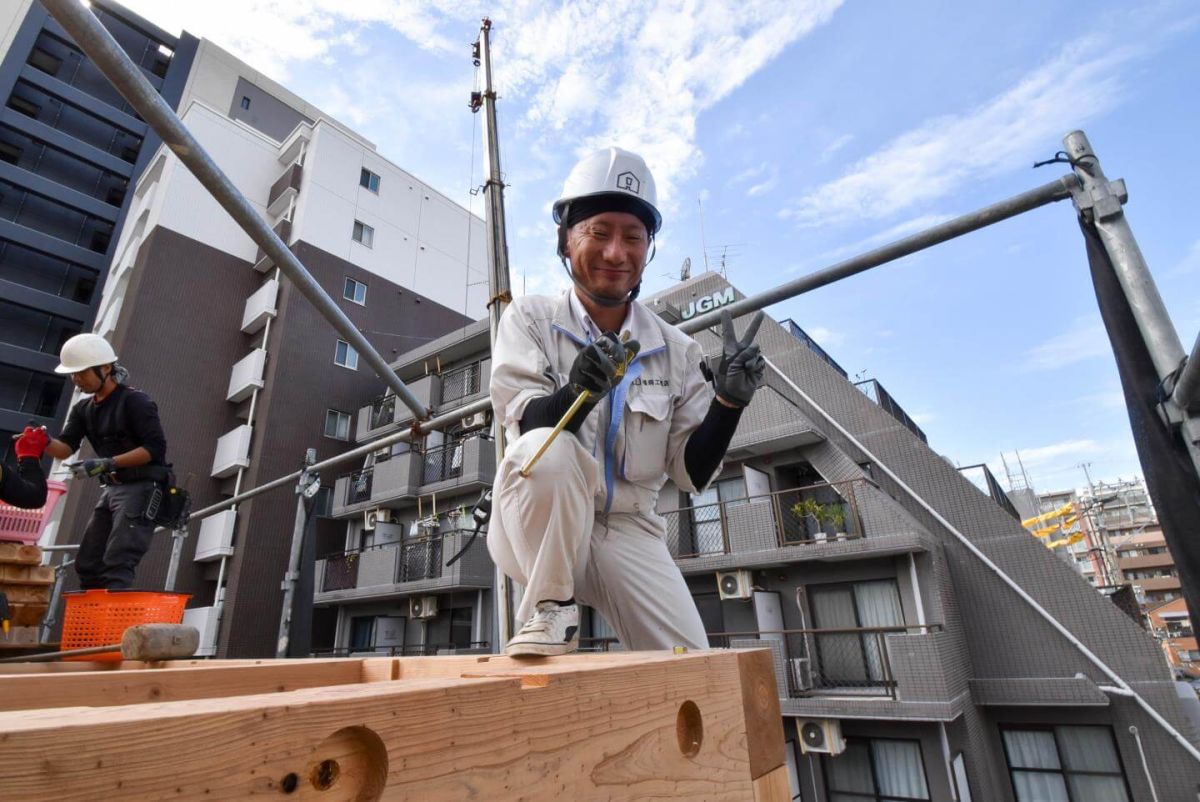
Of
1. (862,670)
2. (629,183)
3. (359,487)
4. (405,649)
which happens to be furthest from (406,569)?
(629,183)

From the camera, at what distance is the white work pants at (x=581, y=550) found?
5.64 feet

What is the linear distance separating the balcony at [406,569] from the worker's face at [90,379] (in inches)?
415

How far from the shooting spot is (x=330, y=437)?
18.6 metres

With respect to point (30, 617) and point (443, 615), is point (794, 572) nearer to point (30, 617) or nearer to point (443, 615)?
point (443, 615)

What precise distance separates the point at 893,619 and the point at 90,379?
37.0 feet

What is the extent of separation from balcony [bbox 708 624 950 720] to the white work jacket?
26.5 ft

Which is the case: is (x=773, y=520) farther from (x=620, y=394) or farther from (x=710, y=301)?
(x=620, y=394)

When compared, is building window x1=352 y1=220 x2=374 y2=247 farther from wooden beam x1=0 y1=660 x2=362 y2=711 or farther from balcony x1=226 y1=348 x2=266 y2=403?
wooden beam x1=0 y1=660 x2=362 y2=711

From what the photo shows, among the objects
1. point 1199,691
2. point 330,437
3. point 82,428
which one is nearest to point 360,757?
point 82,428

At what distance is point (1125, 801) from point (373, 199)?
82.9 ft

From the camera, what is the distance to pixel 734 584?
1124 centimetres

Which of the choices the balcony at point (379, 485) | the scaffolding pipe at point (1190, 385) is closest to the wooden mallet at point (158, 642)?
the scaffolding pipe at point (1190, 385)

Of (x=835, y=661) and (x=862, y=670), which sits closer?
(x=862, y=670)

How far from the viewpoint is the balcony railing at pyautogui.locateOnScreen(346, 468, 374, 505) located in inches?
687
